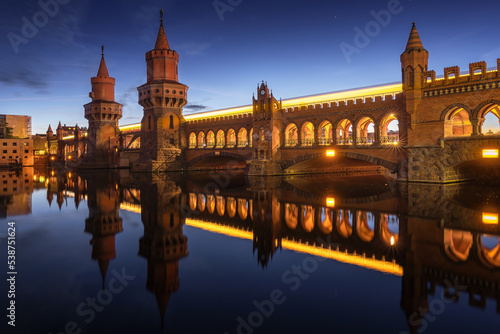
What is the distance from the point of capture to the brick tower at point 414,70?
22266 millimetres

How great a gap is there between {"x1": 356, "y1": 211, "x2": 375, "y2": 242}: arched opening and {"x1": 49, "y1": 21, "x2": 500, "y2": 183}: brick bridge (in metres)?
12.6

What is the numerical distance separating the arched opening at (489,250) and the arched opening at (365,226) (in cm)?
258

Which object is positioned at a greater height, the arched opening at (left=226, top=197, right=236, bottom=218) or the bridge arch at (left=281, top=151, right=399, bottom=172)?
the bridge arch at (left=281, top=151, right=399, bottom=172)

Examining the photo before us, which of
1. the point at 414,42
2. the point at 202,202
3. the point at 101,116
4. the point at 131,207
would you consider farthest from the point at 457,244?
the point at 101,116

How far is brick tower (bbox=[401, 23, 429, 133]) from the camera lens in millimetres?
22266

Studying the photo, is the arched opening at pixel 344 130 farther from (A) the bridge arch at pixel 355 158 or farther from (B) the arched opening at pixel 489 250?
(B) the arched opening at pixel 489 250

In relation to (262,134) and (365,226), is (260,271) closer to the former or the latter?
(365,226)

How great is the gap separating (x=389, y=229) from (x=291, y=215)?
3.73 meters

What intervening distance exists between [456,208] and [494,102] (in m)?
10.8

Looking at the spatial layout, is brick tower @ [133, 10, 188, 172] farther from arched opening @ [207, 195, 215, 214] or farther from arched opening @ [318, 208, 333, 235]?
arched opening @ [318, 208, 333, 235]

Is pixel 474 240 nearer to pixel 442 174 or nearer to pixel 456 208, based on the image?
pixel 456 208

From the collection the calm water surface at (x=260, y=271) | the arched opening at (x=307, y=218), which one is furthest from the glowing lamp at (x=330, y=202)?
the calm water surface at (x=260, y=271)

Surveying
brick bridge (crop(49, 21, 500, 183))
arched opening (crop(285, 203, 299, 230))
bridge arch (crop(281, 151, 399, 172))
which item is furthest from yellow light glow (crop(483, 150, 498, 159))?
arched opening (crop(285, 203, 299, 230))

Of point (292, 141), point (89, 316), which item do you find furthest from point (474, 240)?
point (292, 141)
